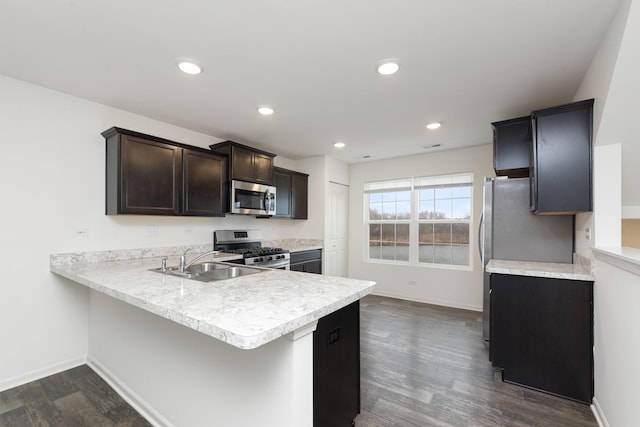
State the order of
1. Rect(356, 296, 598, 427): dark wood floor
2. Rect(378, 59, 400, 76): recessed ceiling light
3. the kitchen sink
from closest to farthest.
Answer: Rect(356, 296, 598, 427): dark wood floor
Rect(378, 59, 400, 76): recessed ceiling light
the kitchen sink

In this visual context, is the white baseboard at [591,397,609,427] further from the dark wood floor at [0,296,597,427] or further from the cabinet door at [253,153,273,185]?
the cabinet door at [253,153,273,185]

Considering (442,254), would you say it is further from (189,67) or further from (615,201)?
(189,67)

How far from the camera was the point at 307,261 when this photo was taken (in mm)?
4504

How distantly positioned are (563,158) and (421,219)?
2710mm

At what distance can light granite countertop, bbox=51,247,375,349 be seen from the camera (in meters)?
1.03

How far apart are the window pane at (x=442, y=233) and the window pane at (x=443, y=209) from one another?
15cm

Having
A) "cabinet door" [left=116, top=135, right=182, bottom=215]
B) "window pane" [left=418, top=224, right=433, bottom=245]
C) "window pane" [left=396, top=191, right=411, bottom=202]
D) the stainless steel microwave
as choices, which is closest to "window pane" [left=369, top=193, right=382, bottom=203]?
"window pane" [left=396, top=191, right=411, bottom=202]

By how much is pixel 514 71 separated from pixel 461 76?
1.20 ft

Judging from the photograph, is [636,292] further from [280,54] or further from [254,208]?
[254,208]

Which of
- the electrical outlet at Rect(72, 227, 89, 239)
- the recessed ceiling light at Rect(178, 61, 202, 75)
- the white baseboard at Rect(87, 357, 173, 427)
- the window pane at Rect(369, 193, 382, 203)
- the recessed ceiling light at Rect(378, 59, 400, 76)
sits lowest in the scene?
the white baseboard at Rect(87, 357, 173, 427)

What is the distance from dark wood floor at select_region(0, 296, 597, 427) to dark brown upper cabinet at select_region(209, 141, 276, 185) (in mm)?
2456

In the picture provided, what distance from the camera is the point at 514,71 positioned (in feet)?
7.11

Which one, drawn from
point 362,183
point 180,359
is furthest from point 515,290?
point 362,183

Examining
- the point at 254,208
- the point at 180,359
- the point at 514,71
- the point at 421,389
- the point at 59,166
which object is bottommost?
the point at 421,389
